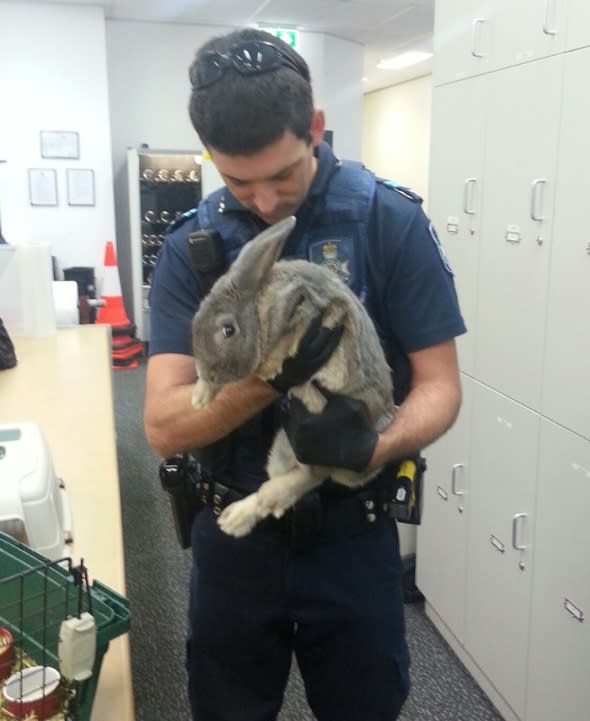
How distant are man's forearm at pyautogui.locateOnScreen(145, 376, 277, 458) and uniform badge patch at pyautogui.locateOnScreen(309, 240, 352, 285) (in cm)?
30

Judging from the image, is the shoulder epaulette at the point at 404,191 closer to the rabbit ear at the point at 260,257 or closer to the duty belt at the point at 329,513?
the rabbit ear at the point at 260,257

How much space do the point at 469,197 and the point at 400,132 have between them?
9839mm

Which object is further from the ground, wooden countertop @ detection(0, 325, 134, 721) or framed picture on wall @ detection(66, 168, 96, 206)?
framed picture on wall @ detection(66, 168, 96, 206)

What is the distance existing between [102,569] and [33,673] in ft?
1.60

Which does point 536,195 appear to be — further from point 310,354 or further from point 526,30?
point 310,354

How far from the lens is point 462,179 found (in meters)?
2.54

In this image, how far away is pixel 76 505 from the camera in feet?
5.78

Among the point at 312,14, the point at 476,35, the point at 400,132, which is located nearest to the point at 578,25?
the point at 476,35

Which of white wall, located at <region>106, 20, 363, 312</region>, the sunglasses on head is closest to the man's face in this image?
the sunglasses on head

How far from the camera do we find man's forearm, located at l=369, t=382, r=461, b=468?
1.24 m

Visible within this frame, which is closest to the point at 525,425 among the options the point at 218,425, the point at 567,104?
the point at 567,104

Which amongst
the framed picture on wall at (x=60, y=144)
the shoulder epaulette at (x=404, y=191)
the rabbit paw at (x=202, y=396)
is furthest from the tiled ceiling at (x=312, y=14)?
the rabbit paw at (x=202, y=396)

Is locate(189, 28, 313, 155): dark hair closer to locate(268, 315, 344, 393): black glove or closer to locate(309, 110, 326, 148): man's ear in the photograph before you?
locate(309, 110, 326, 148): man's ear

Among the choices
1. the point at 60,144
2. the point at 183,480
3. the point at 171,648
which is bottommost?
the point at 171,648
